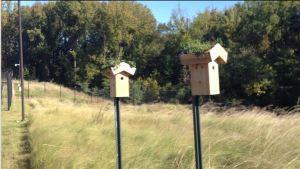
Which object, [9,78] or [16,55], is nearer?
[9,78]

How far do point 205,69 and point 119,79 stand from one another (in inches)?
82.2

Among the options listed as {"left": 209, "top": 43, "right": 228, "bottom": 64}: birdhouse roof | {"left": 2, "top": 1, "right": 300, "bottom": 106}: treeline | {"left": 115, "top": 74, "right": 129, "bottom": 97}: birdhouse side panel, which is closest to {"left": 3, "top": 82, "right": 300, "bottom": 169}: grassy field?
{"left": 115, "top": 74, "right": 129, "bottom": 97}: birdhouse side panel

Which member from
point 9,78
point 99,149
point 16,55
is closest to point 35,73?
point 16,55

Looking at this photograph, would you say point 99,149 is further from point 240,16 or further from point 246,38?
point 240,16

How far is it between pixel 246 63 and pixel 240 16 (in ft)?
30.9

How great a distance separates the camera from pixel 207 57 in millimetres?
5062

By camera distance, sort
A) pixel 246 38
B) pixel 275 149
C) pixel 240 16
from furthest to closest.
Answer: pixel 240 16
pixel 246 38
pixel 275 149

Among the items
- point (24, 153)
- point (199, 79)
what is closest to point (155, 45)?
point (24, 153)

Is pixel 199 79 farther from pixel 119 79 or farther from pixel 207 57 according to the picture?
pixel 119 79

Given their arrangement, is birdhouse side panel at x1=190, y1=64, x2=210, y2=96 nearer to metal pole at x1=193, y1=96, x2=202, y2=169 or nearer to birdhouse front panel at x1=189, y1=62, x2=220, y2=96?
birdhouse front panel at x1=189, y1=62, x2=220, y2=96

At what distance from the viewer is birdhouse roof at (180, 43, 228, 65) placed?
5.07 m

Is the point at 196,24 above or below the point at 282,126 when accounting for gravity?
above

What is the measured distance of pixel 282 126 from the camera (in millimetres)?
7660

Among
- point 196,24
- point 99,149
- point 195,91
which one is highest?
point 196,24
